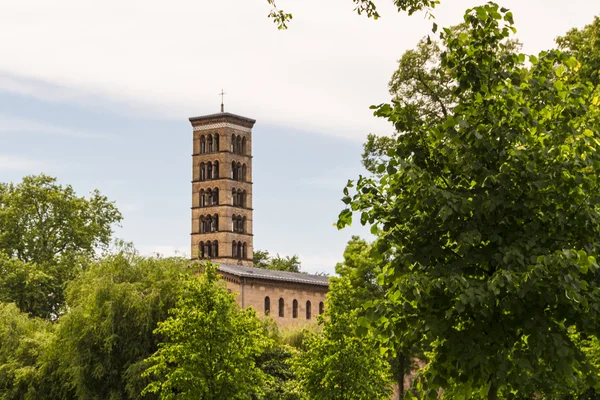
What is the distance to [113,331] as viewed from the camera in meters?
47.1

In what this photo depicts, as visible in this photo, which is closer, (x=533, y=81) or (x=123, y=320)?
(x=533, y=81)

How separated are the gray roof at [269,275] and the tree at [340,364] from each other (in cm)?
5629

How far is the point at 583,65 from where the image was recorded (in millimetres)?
33031

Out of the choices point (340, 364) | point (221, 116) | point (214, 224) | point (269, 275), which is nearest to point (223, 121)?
point (221, 116)

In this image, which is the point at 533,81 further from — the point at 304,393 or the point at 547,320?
the point at 304,393

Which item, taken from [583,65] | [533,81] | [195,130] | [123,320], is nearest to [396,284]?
[533,81]

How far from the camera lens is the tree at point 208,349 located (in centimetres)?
3653

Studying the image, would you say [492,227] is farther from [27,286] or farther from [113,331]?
[27,286]

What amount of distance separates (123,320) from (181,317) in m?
10.4

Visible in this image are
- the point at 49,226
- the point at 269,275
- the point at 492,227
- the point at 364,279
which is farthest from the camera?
the point at 269,275

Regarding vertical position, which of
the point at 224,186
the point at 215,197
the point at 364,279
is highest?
the point at 224,186

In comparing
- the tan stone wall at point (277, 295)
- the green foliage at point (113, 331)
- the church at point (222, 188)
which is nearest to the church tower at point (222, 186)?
the church at point (222, 188)

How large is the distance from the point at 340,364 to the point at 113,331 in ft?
39.6

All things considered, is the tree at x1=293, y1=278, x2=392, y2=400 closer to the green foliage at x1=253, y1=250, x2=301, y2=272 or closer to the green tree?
the green tree
